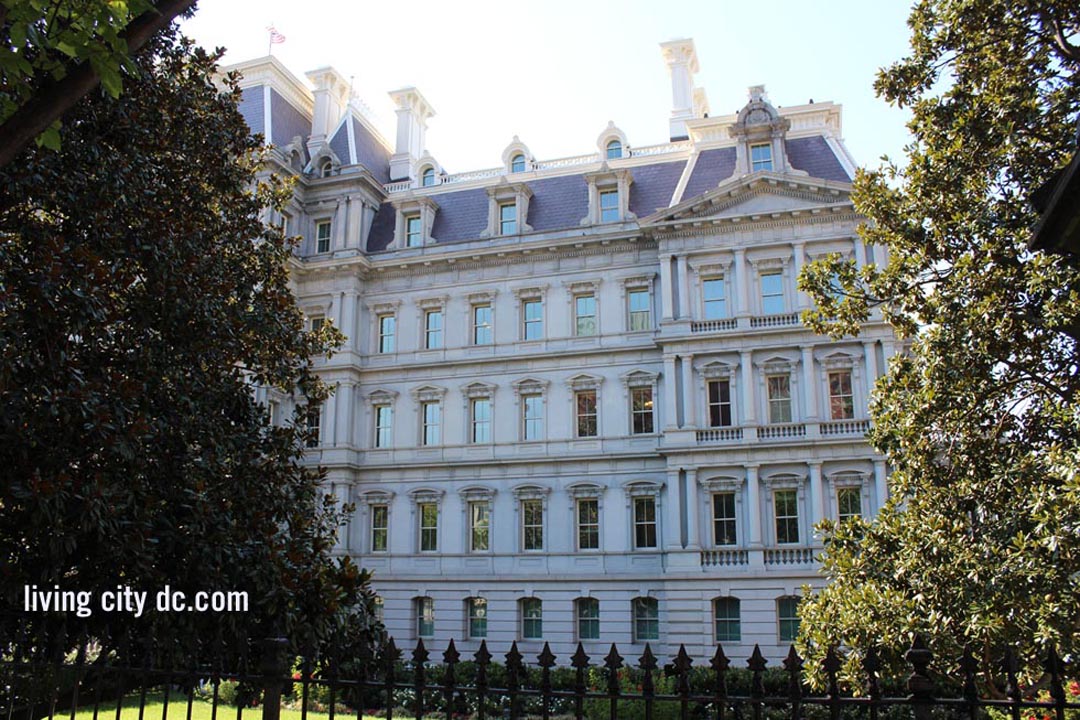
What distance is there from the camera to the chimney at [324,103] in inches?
1481

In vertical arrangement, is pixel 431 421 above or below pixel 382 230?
below

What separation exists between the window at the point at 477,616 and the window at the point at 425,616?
4.13ft

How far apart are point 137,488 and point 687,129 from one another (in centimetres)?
3051

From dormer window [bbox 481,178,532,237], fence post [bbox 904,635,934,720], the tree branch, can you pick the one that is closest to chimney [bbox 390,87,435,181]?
dormer window [bbox 481,178,532,237]

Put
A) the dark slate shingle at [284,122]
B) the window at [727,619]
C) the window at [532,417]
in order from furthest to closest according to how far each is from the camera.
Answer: the dark slate shingle at [284,122], the window at [532,417], the window at [727,619]

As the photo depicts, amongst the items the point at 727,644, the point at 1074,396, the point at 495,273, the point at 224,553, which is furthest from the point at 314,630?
the point at 495,273

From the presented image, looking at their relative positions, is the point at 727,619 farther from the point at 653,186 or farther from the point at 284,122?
the point at 284,122

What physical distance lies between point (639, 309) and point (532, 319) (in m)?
3.85

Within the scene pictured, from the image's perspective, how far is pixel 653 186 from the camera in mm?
32125

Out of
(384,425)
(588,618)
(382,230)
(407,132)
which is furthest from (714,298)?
(407,132)

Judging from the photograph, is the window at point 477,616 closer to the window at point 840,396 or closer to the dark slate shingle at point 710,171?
the window at point 840,396

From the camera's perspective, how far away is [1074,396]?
9.09m

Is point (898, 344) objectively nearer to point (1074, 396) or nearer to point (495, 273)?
point (495, 273)

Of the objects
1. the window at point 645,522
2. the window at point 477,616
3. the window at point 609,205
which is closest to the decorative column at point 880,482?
the window at point 645,522
